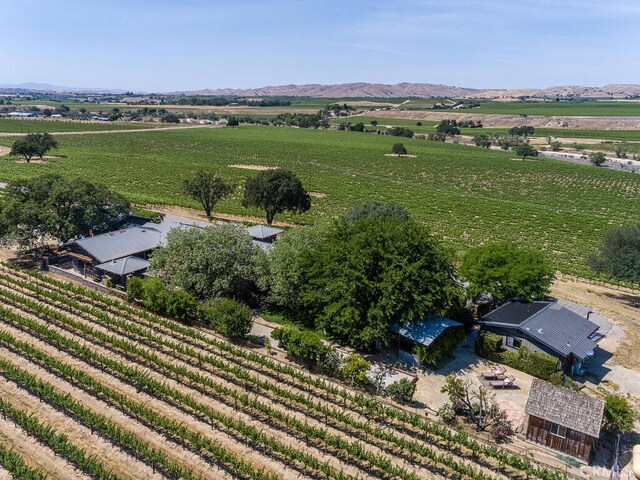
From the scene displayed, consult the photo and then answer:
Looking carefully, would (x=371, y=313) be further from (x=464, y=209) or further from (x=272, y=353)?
(x=464, y=209)

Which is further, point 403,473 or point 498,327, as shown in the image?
point 498,327

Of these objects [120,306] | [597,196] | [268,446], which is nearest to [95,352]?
[120,306]

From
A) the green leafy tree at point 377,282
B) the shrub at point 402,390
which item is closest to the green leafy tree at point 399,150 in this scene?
the green leafy tree at point 377,282

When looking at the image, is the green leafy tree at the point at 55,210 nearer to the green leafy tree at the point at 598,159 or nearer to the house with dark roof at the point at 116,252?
the house with dark roof at the point at 116,252

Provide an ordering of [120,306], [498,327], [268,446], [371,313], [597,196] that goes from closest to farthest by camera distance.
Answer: [268,446] < [371,313] < [498,327] < [120,306] < [597,196]

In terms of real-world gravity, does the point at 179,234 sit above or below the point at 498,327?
above

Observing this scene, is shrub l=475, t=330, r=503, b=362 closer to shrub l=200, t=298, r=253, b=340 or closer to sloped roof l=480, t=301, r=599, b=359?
sloped roof l=480, t=301, r=599, b=359

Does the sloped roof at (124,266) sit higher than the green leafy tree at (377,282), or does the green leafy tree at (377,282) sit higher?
the green leafy tree at (377,282)
